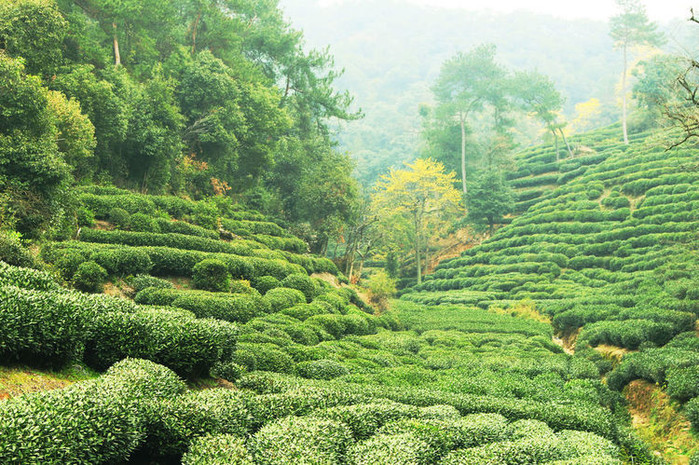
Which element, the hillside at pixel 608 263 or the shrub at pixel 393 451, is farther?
the hillside at pixel 608 263

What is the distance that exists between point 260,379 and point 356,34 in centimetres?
18160

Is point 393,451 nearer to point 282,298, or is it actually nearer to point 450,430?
point 450,430

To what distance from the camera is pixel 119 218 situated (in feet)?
58.6

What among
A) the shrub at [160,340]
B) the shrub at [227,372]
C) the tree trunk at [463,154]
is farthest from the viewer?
the tree trunk at [463,154]

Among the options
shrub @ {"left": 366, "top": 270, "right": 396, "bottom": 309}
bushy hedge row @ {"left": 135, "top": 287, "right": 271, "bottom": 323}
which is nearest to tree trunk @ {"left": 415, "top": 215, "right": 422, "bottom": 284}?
shrub @ {"left": 366, "top": 270, "right": 396, "bottom": 309}

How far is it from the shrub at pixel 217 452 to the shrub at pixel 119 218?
14463mm

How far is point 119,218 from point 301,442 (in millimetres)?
15188

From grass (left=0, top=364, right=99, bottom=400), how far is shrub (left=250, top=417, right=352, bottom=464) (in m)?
2.62

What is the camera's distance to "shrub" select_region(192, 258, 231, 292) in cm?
1549

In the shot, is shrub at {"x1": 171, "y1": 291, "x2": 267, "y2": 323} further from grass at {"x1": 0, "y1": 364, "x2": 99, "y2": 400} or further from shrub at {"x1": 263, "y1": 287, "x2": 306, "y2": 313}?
grass at {"x1": 0, "y1": 364, "x2": 99, "y2": 400}

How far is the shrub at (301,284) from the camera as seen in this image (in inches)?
739

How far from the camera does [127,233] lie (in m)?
16.5

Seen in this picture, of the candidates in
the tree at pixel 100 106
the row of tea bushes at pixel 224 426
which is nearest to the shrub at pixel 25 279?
the row of tea bushes at pixel 224 426

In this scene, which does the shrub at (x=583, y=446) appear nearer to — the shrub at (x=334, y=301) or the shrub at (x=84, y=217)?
the shrub at (x=334, y=301)
